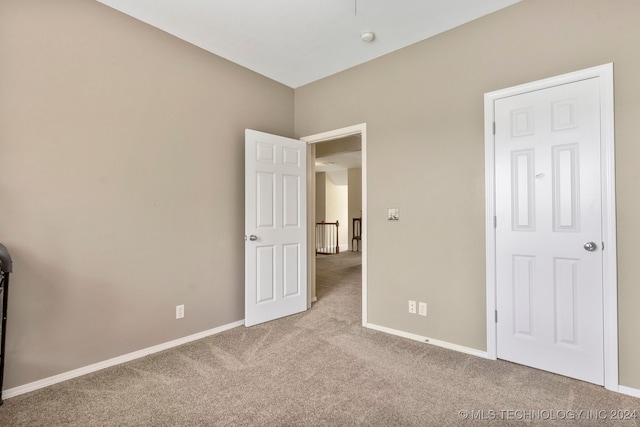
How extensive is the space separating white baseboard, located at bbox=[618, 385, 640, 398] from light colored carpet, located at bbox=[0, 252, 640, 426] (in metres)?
0.06

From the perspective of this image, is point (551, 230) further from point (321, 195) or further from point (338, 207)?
point (338, 207)

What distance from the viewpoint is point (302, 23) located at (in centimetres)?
267

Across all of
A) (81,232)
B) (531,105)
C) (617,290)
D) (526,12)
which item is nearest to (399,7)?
(526,12)

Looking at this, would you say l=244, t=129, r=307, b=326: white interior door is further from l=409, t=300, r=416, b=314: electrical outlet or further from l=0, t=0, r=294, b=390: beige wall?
l=409, t=300, r=416, b=314: electrical outlet

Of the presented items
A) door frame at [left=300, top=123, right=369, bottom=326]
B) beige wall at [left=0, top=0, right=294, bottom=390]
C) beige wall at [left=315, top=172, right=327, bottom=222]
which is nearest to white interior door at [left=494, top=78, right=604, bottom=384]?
door frame at [left=300, top=123, right=369, bottom=326]

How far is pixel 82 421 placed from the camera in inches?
69.9

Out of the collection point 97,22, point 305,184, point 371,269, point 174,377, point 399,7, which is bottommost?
point 174,377

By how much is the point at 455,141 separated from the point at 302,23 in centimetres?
166

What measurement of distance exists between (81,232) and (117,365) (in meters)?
1.07

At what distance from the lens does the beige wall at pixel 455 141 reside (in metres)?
2.02

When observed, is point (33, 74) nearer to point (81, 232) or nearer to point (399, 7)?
point (81, 232)

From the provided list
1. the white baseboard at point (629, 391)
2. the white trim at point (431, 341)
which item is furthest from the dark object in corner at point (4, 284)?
the white baseboard at point (629, 391)

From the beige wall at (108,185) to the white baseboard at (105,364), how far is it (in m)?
0.04

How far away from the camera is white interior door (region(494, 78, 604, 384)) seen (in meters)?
2.12
